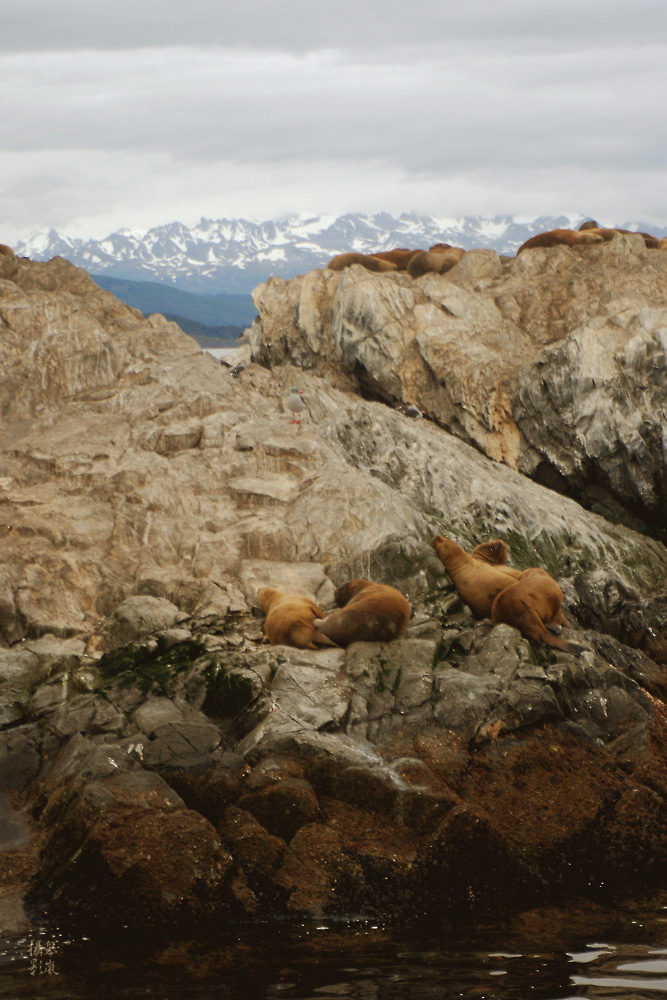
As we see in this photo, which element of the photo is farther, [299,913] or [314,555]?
[314,555]

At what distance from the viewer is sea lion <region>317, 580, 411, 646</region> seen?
33.7ft

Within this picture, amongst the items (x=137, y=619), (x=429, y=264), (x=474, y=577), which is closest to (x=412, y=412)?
(x=429, y=264)

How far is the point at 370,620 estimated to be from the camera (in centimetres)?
1024

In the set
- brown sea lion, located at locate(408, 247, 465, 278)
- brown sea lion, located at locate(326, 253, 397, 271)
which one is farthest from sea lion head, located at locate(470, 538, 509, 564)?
brown sea lion, located at locate(326, 253, 397, 271)

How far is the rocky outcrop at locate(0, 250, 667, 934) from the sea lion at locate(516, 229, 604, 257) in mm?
7837

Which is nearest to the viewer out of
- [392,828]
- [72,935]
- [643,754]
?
[72,935]

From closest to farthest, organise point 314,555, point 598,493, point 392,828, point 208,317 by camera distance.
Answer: point 392,828 < point 314,555 < point 598,493 < point 208,317

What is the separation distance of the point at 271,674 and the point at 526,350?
1154cm

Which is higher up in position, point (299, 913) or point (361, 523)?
point (361, 523)

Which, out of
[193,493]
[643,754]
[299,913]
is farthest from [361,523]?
[299,913]

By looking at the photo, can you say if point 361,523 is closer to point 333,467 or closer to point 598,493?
point 333,467

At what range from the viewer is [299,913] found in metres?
7.45

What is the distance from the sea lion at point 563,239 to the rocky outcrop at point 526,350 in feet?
0.78

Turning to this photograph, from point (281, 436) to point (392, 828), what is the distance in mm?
7618
